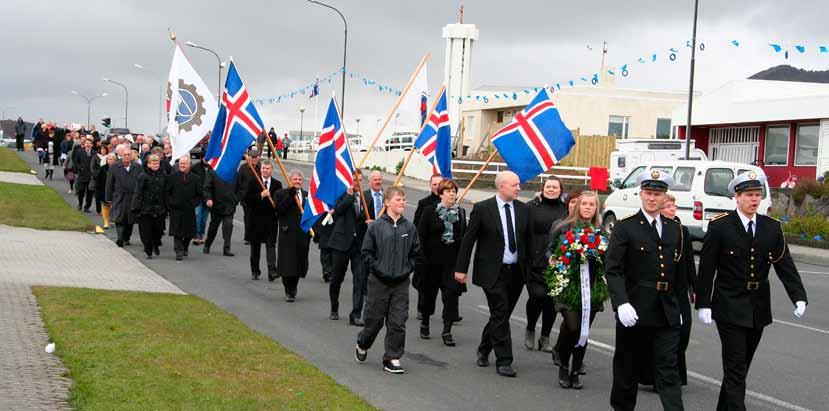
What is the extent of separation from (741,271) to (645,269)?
0.69m

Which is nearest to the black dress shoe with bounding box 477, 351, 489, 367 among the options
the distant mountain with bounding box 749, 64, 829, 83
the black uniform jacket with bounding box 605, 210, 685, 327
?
the black uniform jacket with bounding box 605, 210, 685, 327

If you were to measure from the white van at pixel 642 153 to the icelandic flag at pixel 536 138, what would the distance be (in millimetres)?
23483

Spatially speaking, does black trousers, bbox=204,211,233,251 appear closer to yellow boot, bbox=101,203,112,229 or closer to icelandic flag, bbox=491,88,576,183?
yellow boot, bbox=101,203,112,229

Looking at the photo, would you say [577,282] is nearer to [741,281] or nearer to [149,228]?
[741,281]

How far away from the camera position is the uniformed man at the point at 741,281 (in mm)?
7078

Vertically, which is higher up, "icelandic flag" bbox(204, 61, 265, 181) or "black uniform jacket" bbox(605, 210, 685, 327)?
"icelandic flag" bbox(204, 61, 265, 181)

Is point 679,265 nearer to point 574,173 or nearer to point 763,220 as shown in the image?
point 763,220

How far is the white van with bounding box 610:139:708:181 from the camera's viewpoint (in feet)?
117

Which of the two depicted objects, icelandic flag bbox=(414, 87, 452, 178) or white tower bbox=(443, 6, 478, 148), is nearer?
icelandic flag bbox=(414, 87, 452, 178)

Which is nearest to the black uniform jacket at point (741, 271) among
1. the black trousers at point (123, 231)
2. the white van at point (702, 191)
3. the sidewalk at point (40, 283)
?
the sidewalk at point (40, 283)

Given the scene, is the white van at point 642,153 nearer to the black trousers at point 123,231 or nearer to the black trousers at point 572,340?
the black trousers at point 123,231

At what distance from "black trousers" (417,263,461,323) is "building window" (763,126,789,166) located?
30.8m

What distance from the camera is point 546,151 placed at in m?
12.2

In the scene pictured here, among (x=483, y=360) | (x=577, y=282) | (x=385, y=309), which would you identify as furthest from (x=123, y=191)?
(x=577, y=282)
